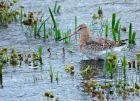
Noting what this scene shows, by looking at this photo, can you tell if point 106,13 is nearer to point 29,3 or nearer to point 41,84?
point 29,3

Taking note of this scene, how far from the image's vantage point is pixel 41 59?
12.3 metres

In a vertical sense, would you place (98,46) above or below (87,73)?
above

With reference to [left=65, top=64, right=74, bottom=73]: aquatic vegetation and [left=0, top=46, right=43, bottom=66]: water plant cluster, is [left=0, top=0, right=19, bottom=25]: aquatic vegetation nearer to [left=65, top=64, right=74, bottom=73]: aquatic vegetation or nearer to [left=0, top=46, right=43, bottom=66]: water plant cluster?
[left=0, top=46, right=43, bottom=66]: water plant cluster

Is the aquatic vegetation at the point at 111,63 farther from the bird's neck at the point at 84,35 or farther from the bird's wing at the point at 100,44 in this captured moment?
the bird's neck at the point at 84,35

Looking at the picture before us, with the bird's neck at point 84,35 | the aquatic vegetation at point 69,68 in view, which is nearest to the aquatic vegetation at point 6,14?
the bird's neck at point 84,35

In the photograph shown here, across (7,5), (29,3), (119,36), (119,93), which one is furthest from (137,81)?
(29,3)

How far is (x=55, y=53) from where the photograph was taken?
13.2 meters

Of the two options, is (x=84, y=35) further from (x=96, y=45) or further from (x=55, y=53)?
(x=55, y=53)

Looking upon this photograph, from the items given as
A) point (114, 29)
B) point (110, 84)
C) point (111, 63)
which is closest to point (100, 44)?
point (114, 29)

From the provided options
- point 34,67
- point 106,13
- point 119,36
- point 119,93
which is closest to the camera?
point 119,93

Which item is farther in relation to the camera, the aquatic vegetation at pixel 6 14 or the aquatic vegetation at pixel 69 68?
the aquatic vegetation at pixel 6 14

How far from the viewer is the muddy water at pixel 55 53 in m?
10.7

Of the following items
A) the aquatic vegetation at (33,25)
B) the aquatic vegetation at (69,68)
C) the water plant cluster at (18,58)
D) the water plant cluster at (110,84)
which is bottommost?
the water plant cluster at (110,84)

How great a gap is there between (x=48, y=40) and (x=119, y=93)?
4120mm
